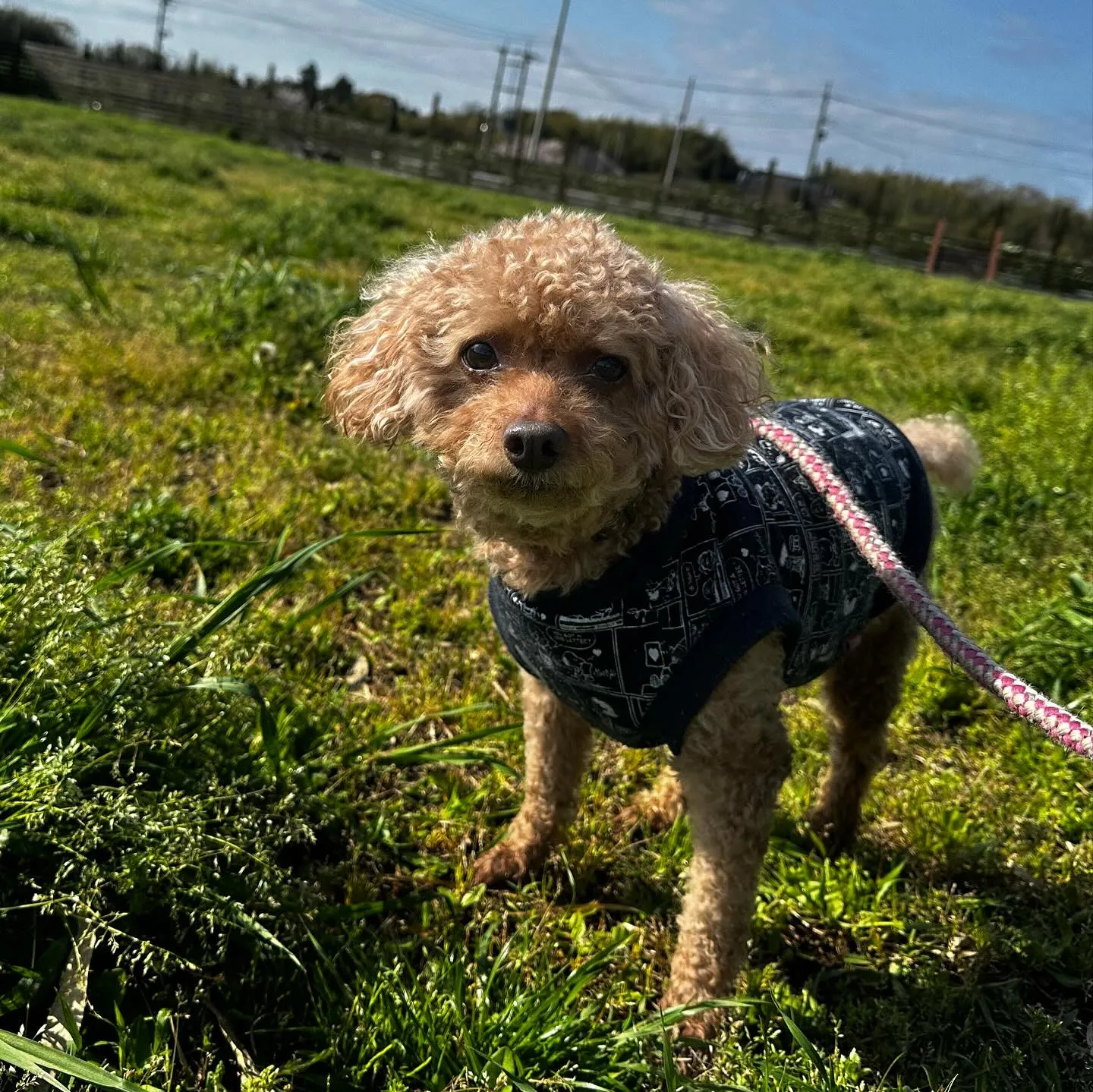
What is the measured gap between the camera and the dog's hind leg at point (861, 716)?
2.53m

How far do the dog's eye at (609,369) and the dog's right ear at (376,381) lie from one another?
1.43ft

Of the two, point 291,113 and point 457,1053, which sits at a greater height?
point 291,113

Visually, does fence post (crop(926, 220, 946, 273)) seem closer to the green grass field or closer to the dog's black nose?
the green grass field

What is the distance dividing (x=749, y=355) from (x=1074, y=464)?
325 centimetres

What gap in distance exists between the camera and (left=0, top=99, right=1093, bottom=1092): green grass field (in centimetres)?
169

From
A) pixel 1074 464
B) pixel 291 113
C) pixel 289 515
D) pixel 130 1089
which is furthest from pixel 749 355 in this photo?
pixel 291 113

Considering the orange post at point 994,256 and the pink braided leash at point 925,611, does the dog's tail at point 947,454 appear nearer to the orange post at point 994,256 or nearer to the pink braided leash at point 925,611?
the pink braided leash at point 925,611

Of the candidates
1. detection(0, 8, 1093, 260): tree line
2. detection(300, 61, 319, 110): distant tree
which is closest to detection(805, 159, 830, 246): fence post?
detection(0, 8, 1093, 260): tree line

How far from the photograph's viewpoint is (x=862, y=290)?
1291 cm

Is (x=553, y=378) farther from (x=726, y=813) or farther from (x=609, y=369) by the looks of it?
(x=726, y=813)

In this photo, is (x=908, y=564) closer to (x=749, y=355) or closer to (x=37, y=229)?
(x=749, y=355)

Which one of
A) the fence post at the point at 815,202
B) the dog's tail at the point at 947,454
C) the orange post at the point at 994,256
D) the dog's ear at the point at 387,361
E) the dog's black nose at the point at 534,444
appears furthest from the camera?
the fence post at the point at 815,202

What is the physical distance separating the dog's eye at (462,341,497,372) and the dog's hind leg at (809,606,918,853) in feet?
4.49

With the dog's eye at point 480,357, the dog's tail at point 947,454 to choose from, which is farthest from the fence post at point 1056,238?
the dog's eye at point 480,357
